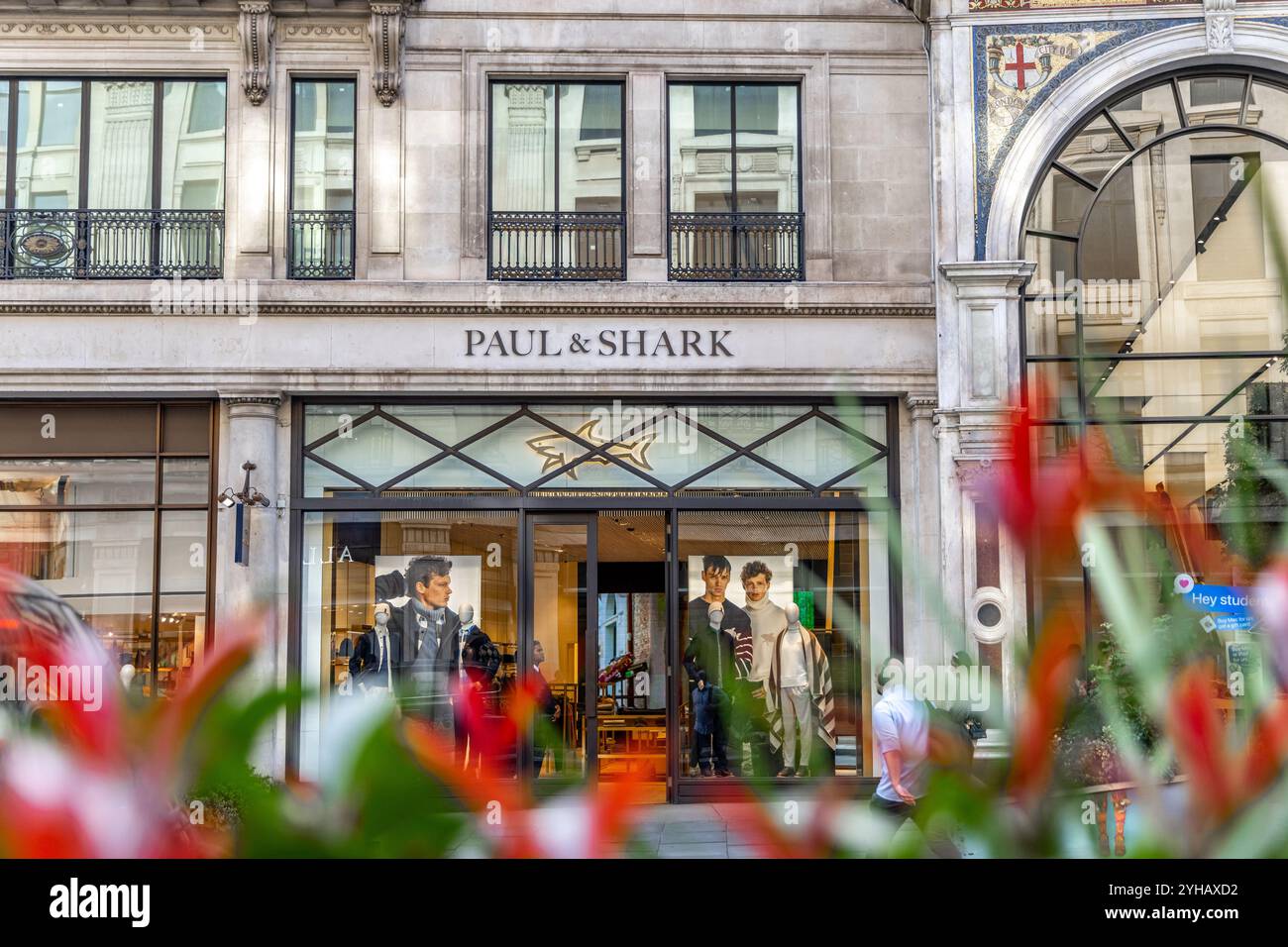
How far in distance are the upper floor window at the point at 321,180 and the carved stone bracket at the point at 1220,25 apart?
31.7ft

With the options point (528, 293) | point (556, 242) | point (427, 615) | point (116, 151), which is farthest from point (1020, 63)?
point (116, 151)

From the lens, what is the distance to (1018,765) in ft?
2.72

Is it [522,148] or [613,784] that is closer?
[613,784]

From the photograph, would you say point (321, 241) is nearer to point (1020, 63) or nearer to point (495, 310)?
point (495, 310)

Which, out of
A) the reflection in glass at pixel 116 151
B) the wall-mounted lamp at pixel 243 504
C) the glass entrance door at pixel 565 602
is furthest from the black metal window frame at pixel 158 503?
the glass entrance door at pixel 565 602

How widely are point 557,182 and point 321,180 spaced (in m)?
2.73

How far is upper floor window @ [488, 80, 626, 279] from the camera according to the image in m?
15.3

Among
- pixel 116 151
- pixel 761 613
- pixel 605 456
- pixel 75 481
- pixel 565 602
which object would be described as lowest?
pixel 761 613

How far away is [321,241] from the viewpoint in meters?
15.2

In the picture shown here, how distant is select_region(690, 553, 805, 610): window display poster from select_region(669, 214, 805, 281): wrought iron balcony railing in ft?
10.7

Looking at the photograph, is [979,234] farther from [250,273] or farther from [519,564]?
[250,273]

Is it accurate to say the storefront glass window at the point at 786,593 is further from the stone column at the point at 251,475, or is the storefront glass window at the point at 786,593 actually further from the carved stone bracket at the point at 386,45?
the carved stone bracket at the point at 386,45

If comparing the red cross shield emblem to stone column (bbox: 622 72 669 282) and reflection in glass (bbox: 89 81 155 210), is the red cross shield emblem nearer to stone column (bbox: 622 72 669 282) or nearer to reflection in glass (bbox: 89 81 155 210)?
stone column (bbox: 622 72 669 282)
